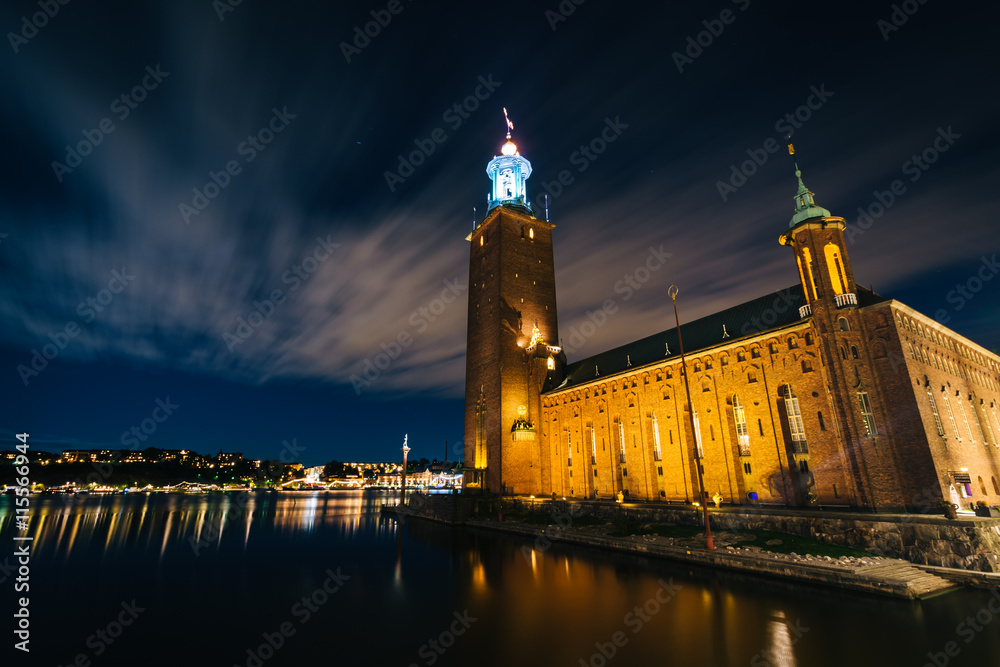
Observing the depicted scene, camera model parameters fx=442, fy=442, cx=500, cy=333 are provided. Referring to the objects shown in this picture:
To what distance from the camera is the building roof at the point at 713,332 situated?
34.0 m

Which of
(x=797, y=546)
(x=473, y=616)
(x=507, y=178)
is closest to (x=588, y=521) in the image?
(x=797, y=546)

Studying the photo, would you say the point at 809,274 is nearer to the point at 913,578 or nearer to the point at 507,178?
the point at 913,578

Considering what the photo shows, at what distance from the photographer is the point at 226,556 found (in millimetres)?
29766

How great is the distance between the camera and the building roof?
34.0 meters

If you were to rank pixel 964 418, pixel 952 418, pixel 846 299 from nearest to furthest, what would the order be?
1. pixel 846 299
2. pixel 952 418
3. pixel 964 418

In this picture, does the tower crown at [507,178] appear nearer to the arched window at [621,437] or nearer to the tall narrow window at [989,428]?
the arched window at [621,437]

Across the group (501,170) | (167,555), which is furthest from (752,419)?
(501,170)

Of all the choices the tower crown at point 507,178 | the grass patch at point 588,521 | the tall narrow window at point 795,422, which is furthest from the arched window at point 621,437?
the tower crown at point 507,178

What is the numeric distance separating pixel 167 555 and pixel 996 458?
60578mm

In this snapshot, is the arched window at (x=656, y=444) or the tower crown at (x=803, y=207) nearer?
the tower crown at (x=803, y=207)

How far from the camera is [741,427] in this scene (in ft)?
112

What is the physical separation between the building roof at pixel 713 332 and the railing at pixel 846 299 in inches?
38.6

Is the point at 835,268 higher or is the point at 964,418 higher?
the point at 835,268

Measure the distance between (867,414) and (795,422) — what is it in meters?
4.42
